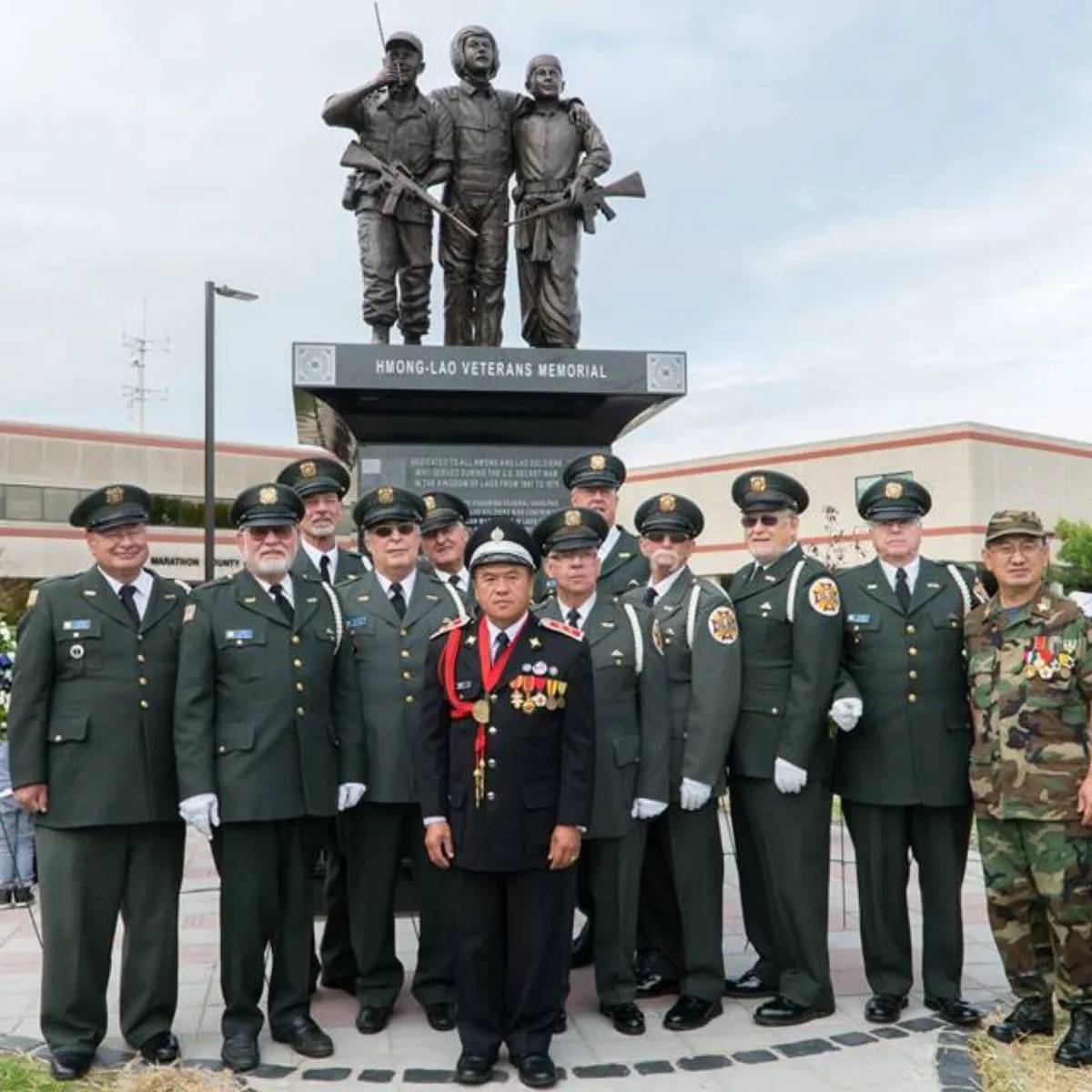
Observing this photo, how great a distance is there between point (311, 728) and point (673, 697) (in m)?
1.35

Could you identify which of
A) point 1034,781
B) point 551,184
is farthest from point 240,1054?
point 551,184

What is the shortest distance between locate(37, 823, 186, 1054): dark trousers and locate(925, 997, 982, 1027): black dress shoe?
2.79 metres

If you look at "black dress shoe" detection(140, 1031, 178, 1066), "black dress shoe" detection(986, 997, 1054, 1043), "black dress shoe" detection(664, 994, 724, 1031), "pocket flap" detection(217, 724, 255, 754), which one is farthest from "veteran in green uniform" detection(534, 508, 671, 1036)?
"black dress shoe" detection(140, 1031, 178, 1066)

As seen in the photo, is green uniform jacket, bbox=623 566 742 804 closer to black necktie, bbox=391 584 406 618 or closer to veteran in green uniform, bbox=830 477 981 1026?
veteran in green uniform, bbox=830 477 981 1026

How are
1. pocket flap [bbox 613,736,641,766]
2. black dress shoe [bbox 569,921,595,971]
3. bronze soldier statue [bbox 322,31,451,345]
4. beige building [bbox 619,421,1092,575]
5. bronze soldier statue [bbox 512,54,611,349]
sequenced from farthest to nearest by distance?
1. beige building [bbox 619,421,1092,575]
2. bronze soldier statue [bbox 512,54,611,349]
3. bronze soldier statue [bbox 322,31,451,345]
4. black dress shoe [bbox 569,921,595,971]
5. pocket flap [bbox 613,736,641,766]

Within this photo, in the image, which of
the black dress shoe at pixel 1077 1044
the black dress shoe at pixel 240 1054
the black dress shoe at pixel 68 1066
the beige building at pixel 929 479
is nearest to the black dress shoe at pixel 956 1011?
the black dress shoe at pixel 1077 1044

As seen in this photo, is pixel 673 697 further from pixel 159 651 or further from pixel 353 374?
pixel 353 374

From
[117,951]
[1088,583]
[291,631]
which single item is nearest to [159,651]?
[291,631]

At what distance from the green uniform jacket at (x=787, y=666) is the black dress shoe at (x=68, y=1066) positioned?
99.3 inches

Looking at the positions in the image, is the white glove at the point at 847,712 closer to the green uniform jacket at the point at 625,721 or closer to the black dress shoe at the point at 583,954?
the green uniform jacket at the point at 625,721

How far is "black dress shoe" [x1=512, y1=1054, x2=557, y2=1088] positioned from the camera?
372 centimetres

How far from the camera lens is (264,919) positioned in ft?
13.3

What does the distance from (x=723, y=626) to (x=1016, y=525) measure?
1.09m

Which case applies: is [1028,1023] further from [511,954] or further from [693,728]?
[511,954]
